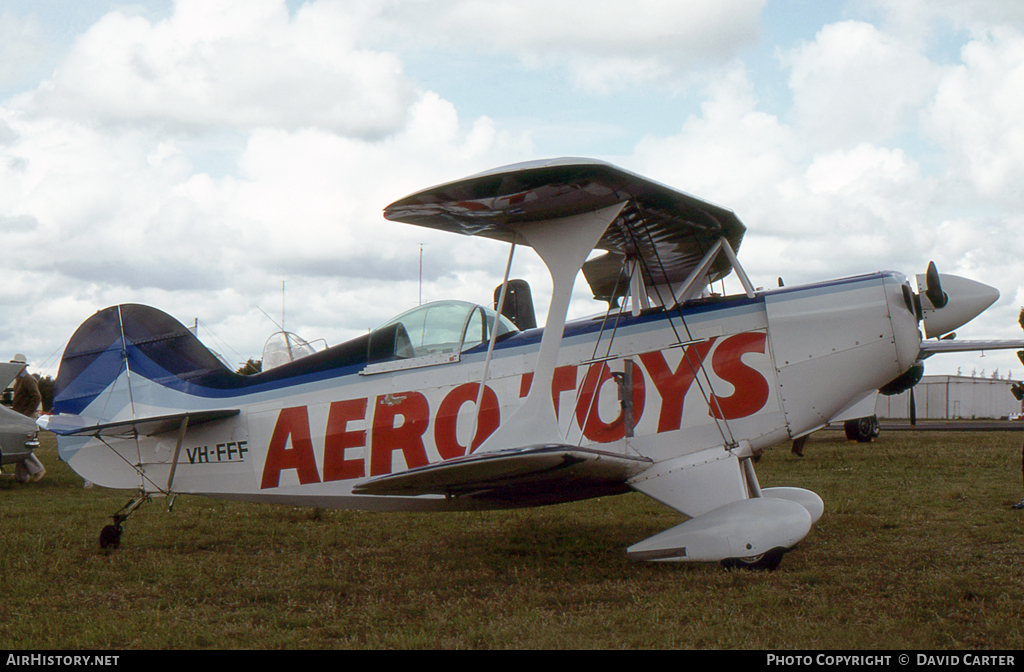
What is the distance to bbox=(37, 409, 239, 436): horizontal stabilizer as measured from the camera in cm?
678

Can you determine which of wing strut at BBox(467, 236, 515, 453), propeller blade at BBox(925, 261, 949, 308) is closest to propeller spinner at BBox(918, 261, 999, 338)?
propeller blade at BBox(925, 261, 949, 308)

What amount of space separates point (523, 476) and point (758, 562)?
68.1 inches

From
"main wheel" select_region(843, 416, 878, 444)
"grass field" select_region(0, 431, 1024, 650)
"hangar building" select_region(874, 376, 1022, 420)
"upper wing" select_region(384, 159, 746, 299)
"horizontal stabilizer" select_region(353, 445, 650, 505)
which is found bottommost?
"hangar building" select_region(874, 376, 1022, 420)

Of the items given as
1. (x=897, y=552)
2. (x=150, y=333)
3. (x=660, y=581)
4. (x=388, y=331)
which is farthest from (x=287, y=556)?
(x=897, y=552)

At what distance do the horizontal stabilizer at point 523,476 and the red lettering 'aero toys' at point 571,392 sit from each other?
0.02 m

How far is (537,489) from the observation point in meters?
5.74

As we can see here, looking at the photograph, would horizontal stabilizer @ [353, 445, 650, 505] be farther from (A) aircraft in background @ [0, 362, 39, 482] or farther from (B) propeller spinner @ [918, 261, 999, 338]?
(A) aircraft in background @ [0, 362, 39, 482]

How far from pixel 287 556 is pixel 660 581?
3330 mm

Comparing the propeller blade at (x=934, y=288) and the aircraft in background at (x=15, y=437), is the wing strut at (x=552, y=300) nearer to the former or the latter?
the propeller blade at (x=934, y=288)

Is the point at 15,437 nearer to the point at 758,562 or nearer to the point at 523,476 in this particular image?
the point at 523,476

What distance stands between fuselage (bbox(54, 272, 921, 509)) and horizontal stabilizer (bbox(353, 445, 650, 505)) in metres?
0.37

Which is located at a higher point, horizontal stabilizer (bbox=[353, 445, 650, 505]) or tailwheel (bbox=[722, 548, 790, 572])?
horizontal stabilizer (bbox=[353, 445, 650, 505])

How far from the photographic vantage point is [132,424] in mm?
6895
